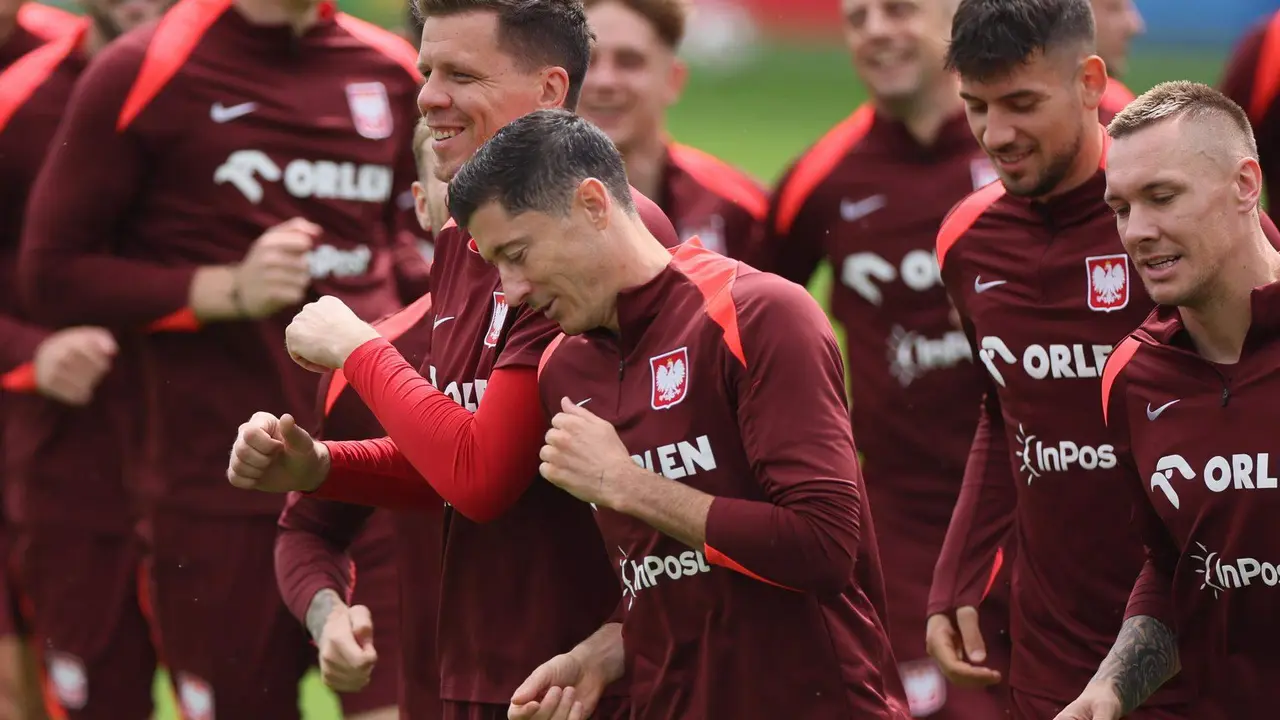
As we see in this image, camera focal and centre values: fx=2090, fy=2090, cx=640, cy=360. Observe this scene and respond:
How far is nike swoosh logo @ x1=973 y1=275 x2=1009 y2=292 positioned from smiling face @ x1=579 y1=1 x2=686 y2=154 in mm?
2096

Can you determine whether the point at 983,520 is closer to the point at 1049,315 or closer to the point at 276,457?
the point at 1049,315

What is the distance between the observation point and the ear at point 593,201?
4168 mm

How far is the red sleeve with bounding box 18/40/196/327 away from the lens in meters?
6.53

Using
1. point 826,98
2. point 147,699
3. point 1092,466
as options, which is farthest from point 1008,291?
point 826,98

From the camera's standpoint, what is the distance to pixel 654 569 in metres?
4.23

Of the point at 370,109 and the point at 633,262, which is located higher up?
the point at 633,262

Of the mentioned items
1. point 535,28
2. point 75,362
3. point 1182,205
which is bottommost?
point 75,362

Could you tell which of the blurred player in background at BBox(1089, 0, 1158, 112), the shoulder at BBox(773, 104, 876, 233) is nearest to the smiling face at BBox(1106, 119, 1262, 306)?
the shoulder at BBox(773, 104, 876, 233)

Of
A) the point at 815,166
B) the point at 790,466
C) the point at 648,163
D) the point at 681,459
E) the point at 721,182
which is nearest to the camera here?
the point at 790,466

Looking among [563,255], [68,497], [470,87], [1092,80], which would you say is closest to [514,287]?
[563,255]

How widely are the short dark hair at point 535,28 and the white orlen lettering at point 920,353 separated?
2.37 m

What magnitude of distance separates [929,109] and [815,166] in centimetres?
49

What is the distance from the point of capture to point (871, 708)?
13.5 feet

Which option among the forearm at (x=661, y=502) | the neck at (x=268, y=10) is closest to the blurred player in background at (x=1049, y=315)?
the forearm at (x=661, y=502)
